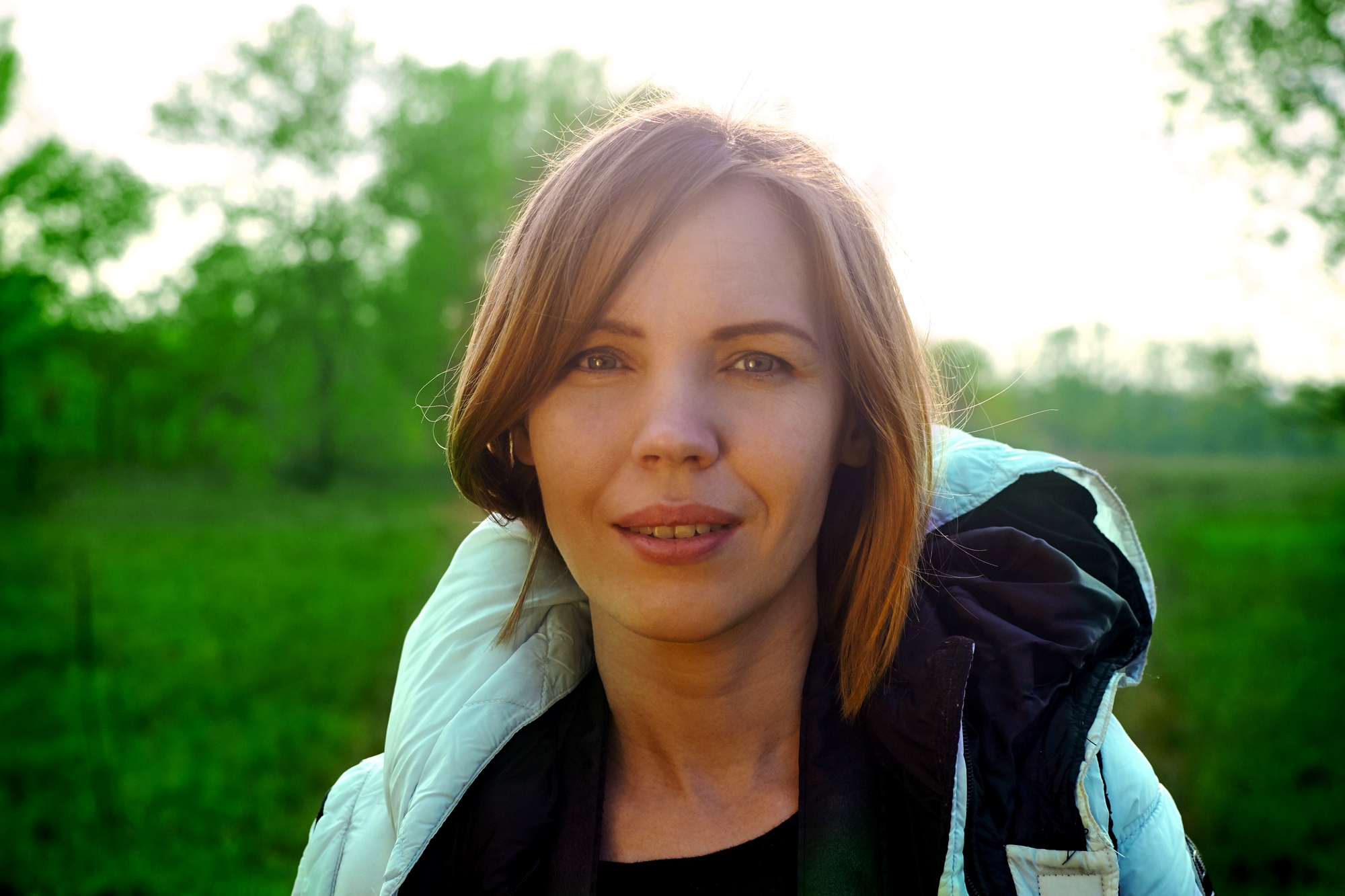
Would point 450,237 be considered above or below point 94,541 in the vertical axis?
above

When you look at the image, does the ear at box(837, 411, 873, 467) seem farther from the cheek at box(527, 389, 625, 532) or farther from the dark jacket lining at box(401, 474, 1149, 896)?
the cheek at box(527, 389, 625, 532)

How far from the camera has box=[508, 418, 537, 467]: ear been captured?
74.6 inches

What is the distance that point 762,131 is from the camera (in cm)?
182

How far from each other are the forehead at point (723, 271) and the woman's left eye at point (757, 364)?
0.08 metres

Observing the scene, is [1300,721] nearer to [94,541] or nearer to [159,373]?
[94,541]

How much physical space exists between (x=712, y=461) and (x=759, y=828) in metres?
0.72

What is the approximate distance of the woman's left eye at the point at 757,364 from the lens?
1651 millimetres

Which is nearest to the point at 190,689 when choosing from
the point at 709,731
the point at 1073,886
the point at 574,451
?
the point at 709,731

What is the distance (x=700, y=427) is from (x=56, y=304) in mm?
18804

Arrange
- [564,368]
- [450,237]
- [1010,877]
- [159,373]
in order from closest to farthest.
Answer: [1010,877], [564,368], [159,373], [450,237]

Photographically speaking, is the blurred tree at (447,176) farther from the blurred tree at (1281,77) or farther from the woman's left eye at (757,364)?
the woman's left eye at (757,364)

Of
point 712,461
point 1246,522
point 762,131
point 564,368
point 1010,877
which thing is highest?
point 762,131

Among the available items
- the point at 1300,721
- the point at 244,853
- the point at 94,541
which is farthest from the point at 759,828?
the point at 94,541

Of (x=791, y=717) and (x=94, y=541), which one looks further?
(x=94, y=541)
